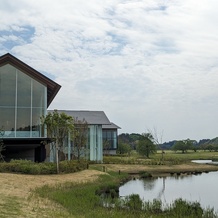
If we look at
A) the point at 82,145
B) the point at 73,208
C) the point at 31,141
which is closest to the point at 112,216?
the point at 73,208

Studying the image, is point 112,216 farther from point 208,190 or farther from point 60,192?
point 208,190

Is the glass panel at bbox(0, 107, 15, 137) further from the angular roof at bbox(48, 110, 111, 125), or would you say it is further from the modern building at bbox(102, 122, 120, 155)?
the modern building at bbox(102, 122, 120, 155)

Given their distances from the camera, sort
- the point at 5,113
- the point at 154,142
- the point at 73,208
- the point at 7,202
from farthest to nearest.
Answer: the point at 154,142, the point at 5,113, the point at 73,208, the point at 7,202

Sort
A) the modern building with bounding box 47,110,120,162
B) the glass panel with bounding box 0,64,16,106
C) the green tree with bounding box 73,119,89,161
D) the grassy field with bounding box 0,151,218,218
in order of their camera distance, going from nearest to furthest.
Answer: the grassy field with bounding box 0,151,218,218 → the glass panel with bounding box 0,64,16,106 → the green tree with bounding box 73,119,89,161 → the modern building with bounding box 47,110,120,162

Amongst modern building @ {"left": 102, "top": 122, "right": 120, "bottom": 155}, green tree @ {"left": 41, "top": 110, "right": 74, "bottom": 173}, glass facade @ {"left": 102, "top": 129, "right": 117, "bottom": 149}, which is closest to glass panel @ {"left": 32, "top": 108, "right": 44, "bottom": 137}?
green tree @ {"left": 41, "top": 110, "right": 74, "bottom": 173}

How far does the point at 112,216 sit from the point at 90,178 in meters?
9.94

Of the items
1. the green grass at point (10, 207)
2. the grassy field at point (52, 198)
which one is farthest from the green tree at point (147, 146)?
the green grass at point (10, 207)

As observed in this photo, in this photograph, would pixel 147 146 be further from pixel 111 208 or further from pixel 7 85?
pixel 111 208

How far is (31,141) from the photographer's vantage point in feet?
85.0

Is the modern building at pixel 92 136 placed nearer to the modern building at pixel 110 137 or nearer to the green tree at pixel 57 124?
the green tree at pixel 57 124

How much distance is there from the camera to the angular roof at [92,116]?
36.0 m

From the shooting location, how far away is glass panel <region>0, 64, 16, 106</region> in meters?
25.3

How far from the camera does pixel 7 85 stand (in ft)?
84.3

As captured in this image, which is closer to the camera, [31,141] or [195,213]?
[195,213]
